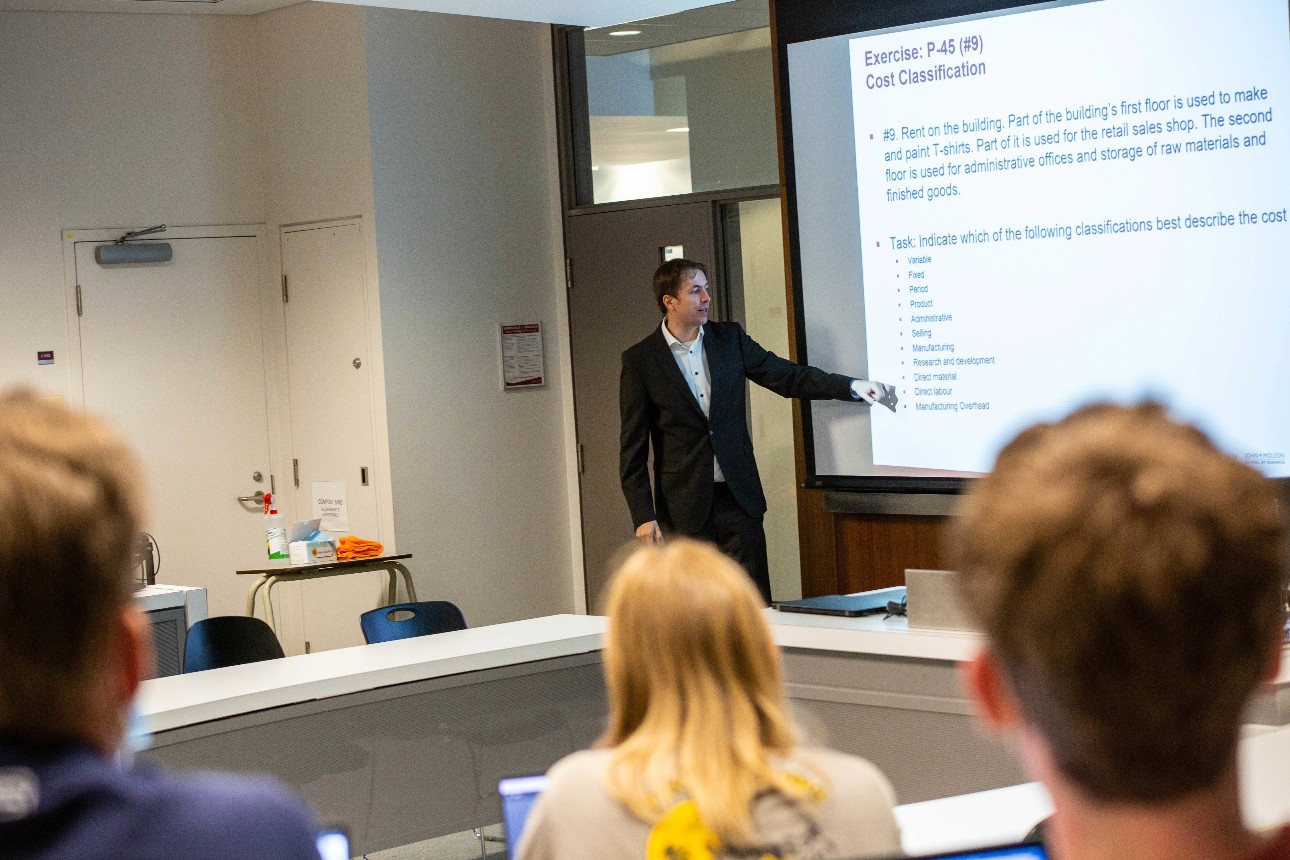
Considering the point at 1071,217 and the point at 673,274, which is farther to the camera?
the point at 673,274

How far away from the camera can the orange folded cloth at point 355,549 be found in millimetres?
6566

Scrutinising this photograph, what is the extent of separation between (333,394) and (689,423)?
2395 mm

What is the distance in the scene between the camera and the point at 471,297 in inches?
289

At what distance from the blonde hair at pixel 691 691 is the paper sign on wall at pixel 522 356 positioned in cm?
576

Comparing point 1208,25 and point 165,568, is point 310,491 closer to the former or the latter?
point 165,568

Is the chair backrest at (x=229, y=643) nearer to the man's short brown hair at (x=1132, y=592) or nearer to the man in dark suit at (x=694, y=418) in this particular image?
the man in dark suit at (x=694, y=418)

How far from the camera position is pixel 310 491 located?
24.3 feet

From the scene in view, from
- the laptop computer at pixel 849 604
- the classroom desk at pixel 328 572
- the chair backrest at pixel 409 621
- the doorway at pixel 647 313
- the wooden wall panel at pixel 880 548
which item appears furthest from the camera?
the doorway at pixel 647 313

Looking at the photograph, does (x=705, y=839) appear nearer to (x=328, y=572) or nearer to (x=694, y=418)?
(x=694, y=418)

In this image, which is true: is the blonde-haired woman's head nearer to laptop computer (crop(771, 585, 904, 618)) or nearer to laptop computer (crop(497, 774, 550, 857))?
laptop computer (crop(497, 774, 550, 857))

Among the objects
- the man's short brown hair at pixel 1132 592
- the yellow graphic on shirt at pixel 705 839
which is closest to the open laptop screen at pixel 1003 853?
the man's short brown hair at pixel 1132 592

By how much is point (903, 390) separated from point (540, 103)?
3339 millimetres

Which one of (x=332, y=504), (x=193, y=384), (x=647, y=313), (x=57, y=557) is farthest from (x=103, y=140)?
(x=57, y=557)

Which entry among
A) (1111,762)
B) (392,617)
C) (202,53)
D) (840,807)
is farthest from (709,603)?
(202,53)
